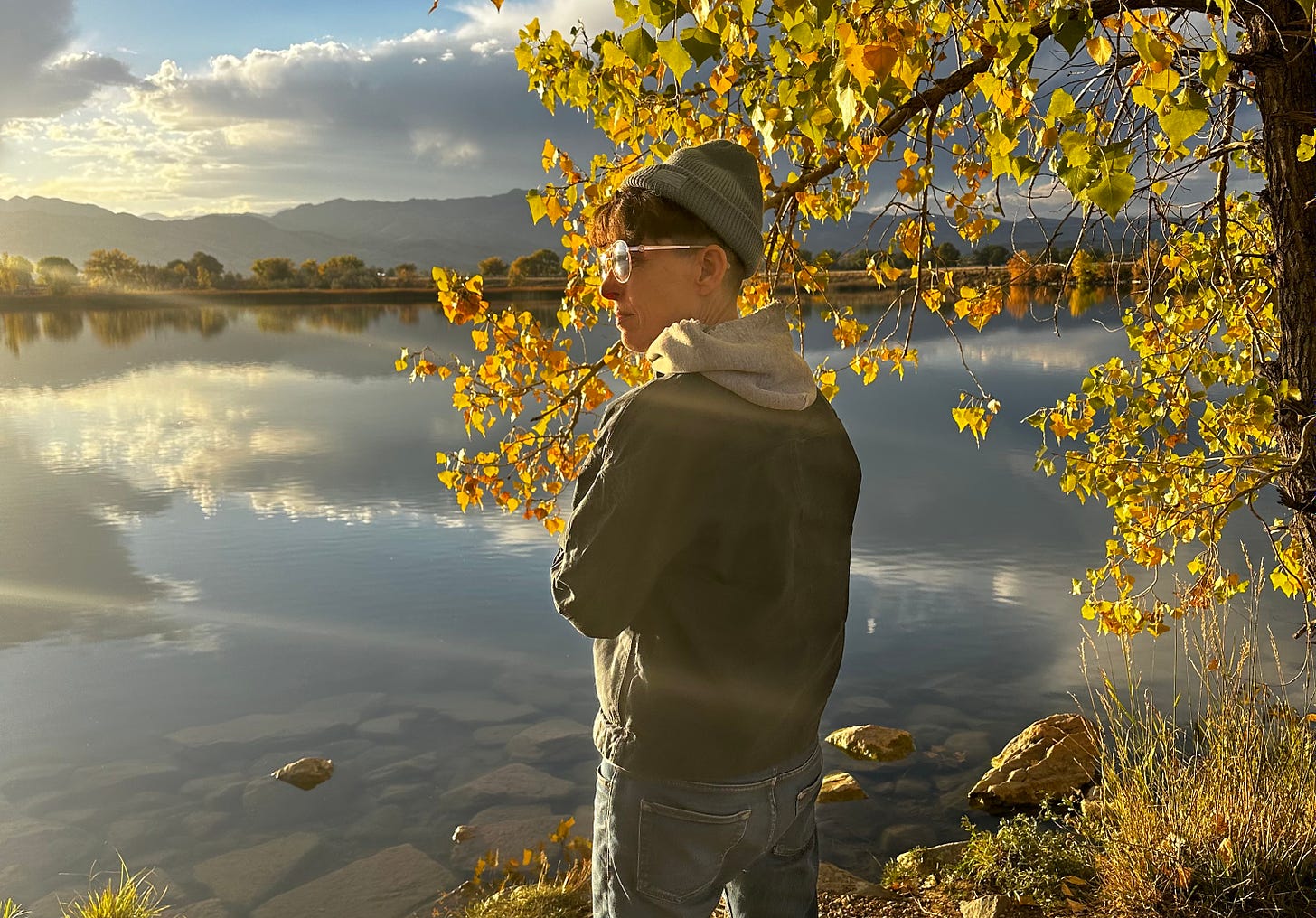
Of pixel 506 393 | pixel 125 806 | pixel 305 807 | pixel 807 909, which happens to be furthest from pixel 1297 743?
pixel 125 806

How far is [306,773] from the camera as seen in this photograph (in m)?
10.5

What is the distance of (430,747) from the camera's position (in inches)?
442

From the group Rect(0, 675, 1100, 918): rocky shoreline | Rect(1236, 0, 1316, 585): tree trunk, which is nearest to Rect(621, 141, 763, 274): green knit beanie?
Rect(1236, 0, 1316, 585): tree trunk

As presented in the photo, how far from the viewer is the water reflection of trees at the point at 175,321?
4220 inches

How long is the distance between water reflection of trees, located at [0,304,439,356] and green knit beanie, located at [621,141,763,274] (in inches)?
4066

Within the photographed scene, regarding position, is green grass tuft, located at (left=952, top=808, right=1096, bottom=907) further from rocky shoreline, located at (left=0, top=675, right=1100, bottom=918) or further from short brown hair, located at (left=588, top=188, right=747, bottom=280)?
short brown hair, located at (left=588, top=188, right=747, bottom=280)

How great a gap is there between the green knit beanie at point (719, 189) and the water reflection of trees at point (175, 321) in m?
103

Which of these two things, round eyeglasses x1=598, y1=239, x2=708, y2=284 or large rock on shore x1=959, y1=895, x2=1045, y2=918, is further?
large rock on shore x1=959, y1=895, x2=1045, y2=918

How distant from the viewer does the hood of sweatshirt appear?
2072 millimetres

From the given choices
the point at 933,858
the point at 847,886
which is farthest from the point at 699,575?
the point at 933,858

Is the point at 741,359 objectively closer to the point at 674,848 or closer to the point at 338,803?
the point at 674,848

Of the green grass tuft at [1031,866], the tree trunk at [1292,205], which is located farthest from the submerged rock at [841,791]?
the tree trunk at [1292,205]

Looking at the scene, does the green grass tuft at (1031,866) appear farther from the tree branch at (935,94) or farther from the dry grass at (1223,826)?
the tree branch at (935,94)

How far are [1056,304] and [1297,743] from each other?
279cm
